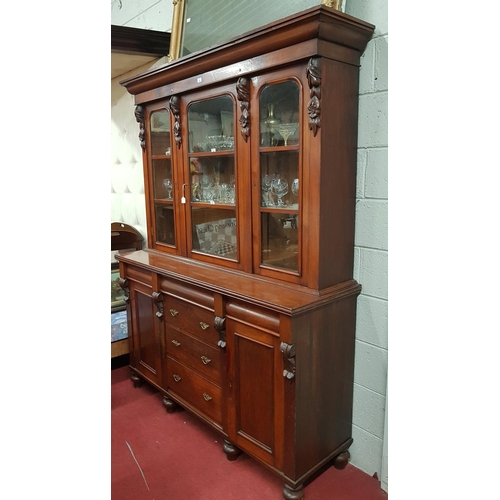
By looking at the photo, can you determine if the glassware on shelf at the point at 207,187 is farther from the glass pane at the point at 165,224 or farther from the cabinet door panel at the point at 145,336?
the cabinet door panel at the point at 145,336

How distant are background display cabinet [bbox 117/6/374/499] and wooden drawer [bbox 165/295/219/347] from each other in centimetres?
1

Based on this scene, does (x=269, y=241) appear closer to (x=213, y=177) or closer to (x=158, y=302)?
(x=213, y=177)

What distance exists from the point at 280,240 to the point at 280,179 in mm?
275

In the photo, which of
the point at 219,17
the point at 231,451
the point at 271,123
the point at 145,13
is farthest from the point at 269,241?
the point at 145,13

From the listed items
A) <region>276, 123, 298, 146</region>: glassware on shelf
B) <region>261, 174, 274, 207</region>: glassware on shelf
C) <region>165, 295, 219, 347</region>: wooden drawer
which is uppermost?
<region>276, 123, 298, 146</region>: glassware on shelf

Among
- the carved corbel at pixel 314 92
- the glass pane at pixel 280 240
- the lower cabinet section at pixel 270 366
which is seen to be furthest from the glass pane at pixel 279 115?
the lower cabinet section at pixel 270 366

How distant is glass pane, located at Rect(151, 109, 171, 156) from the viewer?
254cm

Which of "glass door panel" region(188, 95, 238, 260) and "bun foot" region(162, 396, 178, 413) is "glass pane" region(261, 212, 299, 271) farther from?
"bun foot" region(162, 396, 178, 413)

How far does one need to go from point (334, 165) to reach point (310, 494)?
4.67 feet

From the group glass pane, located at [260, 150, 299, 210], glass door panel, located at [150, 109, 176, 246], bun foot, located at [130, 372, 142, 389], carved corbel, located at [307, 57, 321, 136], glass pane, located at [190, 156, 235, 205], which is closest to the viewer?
carved corbel, located at [307, 57, 321, 136]

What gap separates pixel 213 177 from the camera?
7.61ft

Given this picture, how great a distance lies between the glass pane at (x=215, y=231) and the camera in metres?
2.21

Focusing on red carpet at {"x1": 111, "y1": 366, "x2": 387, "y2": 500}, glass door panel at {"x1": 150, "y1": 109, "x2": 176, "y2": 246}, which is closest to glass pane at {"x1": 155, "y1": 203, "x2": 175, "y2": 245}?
glass door panel at {"x1": 150, "y1": 109, "x2": 176, "y2": 246}
